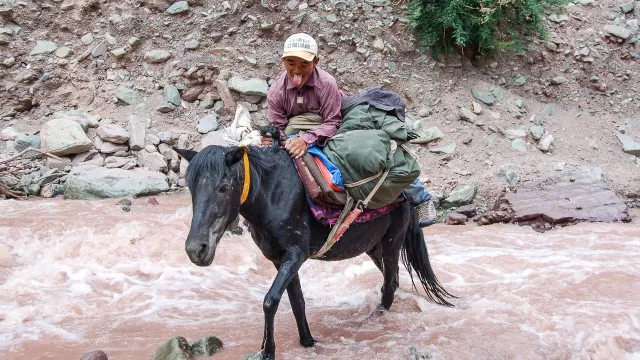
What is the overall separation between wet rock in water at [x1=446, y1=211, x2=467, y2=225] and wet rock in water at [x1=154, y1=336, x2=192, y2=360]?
478cm

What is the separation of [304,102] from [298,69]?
29 cm

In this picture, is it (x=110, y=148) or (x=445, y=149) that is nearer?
(x=110, y=148)

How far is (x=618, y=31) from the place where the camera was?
35.4ft

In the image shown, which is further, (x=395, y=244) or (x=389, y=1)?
(x=389, y=1)

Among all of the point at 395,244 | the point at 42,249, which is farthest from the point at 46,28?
the point at 395,244

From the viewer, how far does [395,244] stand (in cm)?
432

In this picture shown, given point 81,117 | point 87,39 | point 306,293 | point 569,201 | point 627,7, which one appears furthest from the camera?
point 627,7

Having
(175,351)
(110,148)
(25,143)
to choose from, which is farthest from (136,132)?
(175,351)

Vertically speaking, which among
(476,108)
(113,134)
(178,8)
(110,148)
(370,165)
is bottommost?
(110,148)

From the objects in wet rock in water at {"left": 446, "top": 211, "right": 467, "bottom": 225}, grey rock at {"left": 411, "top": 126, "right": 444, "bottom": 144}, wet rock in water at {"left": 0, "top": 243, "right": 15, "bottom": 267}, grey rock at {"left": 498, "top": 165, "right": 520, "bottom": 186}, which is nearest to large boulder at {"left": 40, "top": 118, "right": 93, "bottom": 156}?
wet rock in water at {"left": 0, "top": 243, "right": 15, "bottom": 267}

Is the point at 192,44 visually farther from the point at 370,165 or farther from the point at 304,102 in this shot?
the point at 370,165

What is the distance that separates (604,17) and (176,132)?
8641 millimetres

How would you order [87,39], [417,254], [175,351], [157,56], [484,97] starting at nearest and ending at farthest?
[175,351], [417,254], [484,97], [157,56], [87,39]

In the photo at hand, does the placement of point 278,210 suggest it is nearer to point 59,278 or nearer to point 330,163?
point 330,163
